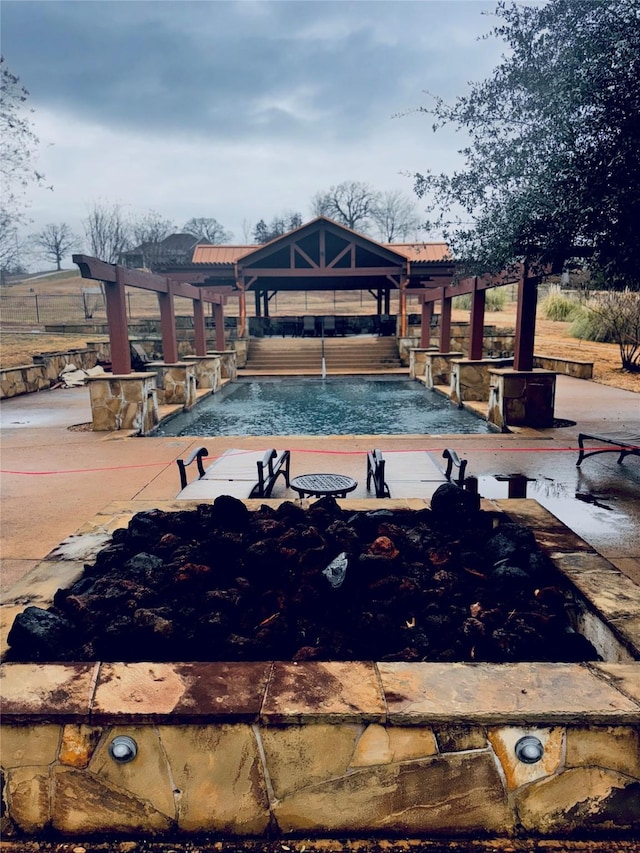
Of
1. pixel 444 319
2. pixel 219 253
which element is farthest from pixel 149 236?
pixel 444 319

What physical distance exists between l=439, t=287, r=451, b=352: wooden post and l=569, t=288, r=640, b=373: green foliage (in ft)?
14.8

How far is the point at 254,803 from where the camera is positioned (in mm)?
1720

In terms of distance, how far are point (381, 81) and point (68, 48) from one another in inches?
144

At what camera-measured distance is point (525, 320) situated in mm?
8250

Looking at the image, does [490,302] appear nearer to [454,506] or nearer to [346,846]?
[454,506]

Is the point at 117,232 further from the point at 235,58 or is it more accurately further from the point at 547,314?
the point at 235,58

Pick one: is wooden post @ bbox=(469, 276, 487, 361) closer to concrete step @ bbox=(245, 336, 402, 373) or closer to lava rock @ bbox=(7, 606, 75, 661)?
concrete step @ bbox=(245, 336, 402, 373)

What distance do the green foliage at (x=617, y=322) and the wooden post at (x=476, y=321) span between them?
5365 mm

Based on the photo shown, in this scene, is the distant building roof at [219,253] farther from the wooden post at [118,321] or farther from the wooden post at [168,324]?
the wooden post at [118,321]

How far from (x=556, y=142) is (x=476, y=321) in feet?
20.6

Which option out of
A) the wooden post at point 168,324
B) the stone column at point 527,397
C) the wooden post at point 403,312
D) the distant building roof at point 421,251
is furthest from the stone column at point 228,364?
the stone column at point 527,397

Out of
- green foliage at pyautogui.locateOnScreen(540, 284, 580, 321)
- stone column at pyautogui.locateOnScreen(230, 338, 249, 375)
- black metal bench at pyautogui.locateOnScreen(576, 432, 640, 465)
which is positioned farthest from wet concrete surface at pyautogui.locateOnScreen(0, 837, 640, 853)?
green foliage at pyautogui.locateOnScreen(540, 284, 580, 321)

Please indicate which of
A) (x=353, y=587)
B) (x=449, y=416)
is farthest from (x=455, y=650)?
(x=449, y=416)

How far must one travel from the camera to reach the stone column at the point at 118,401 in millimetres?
8656
